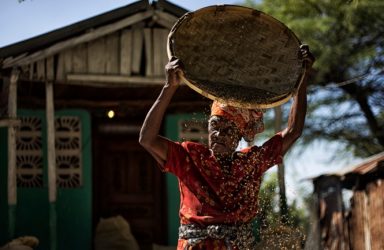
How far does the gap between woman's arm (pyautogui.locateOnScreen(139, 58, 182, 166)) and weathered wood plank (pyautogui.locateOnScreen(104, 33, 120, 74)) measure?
6.21 meters

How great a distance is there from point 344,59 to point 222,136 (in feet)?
39.4

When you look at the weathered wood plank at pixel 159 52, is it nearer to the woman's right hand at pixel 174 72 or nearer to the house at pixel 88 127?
the house at pixel 88 127

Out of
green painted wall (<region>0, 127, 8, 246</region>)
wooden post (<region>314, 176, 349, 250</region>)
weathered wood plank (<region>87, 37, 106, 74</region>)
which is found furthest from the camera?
wooden post (<region>314, 176, 349, 250</region>)

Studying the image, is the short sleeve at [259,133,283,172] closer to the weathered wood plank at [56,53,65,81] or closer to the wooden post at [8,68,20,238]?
the wooden post at [8,68,20,238]

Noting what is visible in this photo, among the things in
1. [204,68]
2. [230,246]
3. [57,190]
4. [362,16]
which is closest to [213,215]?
[230,246]

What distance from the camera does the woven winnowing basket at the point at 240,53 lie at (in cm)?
395

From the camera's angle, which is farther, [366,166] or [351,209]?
[351,209]

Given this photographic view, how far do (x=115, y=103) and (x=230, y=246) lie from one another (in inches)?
283

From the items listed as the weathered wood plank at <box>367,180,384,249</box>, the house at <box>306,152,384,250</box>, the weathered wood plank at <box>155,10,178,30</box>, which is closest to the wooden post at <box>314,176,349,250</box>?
the house at <box>306,152,384,250</box>

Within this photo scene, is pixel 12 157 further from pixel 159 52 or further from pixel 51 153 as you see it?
pixel 159 52

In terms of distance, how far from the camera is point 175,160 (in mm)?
3646

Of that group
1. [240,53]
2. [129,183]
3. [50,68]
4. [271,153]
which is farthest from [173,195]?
[271,153]

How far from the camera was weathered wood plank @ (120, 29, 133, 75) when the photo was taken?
9.74 meters

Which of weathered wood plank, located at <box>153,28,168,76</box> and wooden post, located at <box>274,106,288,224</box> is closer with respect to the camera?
wooden post, located at <box>274,106,288,224</box>
